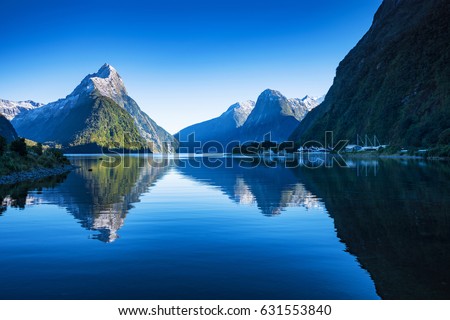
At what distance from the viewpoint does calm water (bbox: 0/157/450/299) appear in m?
12.0

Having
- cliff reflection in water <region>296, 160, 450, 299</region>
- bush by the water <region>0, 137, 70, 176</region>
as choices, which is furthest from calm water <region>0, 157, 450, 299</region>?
bush by the water <region>0, 137, 70, 176</region>

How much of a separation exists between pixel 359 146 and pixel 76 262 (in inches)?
7738

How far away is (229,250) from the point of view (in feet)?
55.3

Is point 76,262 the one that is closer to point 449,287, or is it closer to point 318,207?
point 449,287

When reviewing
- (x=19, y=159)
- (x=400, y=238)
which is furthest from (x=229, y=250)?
(x=19, y=159)

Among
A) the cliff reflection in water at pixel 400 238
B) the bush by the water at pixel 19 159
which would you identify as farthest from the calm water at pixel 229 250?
the bush by the water at pixel 19 159

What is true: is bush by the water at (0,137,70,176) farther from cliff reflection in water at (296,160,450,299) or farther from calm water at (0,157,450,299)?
cliff reflection in water at (296,160,450,299)

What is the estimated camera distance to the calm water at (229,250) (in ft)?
39.2

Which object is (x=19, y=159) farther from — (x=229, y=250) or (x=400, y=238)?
(x=400, y=238)

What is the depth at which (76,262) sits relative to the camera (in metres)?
15.0

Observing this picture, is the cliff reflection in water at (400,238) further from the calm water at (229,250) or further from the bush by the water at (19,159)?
the bush by the water at (19,159)

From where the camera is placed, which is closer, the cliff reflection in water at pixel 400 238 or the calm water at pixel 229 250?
the calm water at pixel 229 250

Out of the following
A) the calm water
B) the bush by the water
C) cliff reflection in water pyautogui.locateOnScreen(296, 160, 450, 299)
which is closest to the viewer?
the calm water
